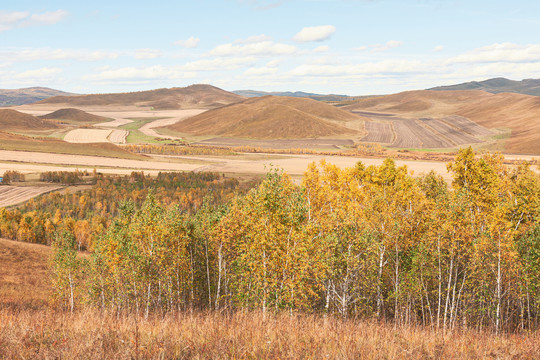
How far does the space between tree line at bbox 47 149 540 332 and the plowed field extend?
10819 centimetres

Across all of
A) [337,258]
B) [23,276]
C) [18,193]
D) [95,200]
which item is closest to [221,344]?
[337,258]

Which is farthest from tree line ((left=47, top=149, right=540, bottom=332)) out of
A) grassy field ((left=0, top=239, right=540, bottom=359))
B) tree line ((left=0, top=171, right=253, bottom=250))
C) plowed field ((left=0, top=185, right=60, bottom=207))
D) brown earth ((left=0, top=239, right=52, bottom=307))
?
plowed field ((left=0, top=185, right=60, bottom=207))

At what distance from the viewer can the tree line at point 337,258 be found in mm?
27094

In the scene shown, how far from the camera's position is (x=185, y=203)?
13388 centimetres

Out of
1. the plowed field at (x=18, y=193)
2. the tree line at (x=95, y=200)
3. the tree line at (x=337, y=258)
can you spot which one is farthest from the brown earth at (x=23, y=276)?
the plowed field at (x=18, y=193)

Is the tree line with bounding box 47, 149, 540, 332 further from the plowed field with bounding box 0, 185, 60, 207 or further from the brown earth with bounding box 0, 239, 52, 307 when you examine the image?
the plowed field with bounding box 0, 185, 60, 207

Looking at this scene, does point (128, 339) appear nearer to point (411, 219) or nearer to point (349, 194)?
point (411, 219)

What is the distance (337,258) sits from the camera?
3175cm

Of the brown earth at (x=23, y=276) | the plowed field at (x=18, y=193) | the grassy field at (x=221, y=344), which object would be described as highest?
the grassy field at (x=221, y=344)

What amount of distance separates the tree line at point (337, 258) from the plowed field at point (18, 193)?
108188 millimetres

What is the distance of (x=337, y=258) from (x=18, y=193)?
145 m

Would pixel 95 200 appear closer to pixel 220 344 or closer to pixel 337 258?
pixel 337 258

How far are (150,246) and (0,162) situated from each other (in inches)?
7495

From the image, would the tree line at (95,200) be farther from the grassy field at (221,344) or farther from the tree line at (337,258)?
the grassy field at (221,344)
